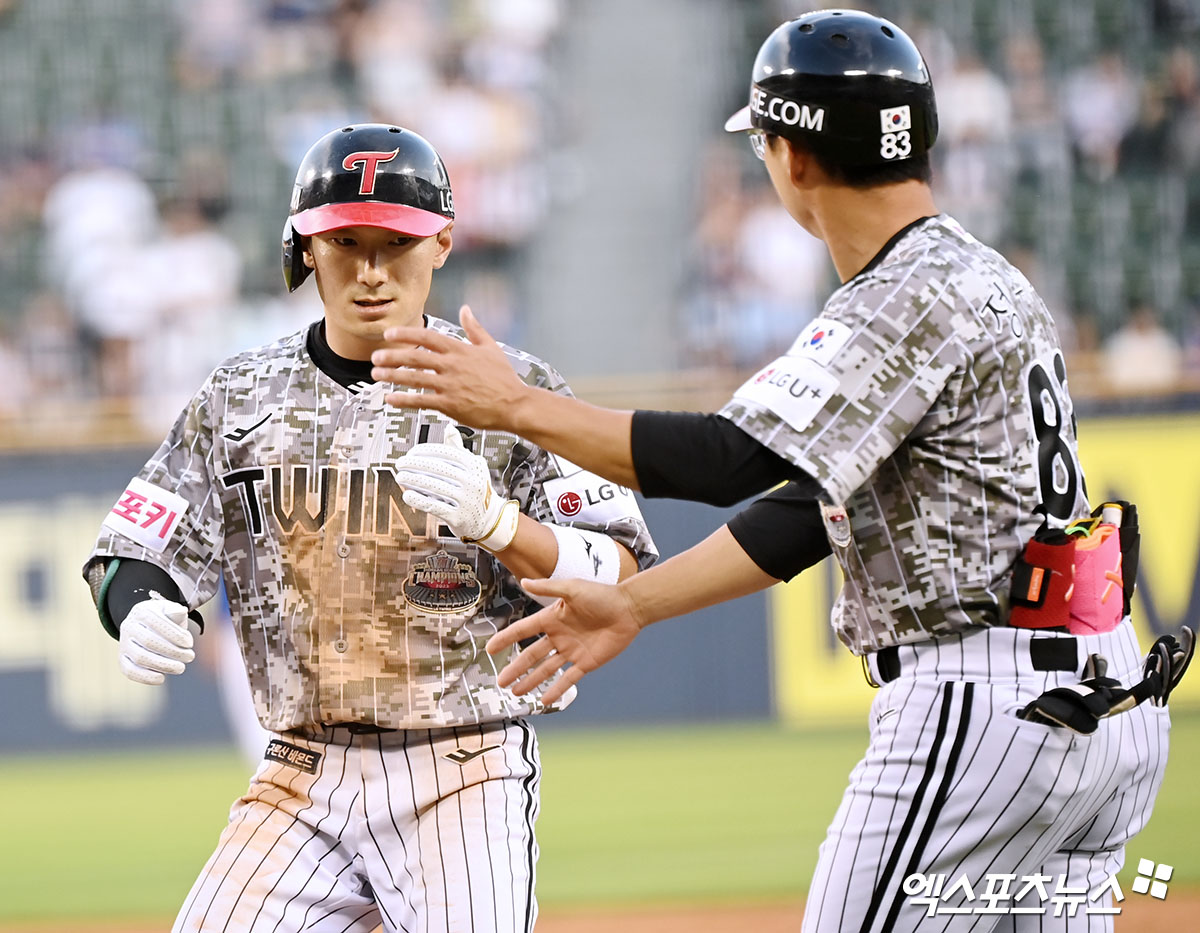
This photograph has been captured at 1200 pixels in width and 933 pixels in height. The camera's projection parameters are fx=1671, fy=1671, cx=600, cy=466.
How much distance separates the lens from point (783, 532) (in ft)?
11.0

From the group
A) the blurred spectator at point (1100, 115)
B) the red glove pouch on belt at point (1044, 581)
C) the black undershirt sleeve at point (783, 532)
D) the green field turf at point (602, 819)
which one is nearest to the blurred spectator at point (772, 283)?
the blurred spectator at point (1100, 115)

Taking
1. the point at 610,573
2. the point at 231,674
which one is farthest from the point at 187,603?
the point at 231,674

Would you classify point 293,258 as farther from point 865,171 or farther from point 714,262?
point 714,262

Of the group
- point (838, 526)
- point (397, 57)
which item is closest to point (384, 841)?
point (838, 526)

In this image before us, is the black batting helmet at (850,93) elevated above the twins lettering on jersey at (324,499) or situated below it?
above

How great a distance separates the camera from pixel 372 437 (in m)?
3.81

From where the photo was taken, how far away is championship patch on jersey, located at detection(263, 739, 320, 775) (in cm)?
374

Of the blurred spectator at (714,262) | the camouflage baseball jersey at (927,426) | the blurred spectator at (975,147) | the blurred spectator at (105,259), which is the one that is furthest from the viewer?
the blurred spectator at (975,147)

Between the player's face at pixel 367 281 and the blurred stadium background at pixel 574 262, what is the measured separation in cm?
526

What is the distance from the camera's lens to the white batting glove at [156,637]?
354 cm

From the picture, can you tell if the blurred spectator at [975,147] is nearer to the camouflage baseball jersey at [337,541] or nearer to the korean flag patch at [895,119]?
the camouflage baseball jersey at [337,541]

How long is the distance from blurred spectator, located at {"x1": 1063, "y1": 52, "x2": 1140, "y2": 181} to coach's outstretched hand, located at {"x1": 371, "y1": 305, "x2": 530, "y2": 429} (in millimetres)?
11590

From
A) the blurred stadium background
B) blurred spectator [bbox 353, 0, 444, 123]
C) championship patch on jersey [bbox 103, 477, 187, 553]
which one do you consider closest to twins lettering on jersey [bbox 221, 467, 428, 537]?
championship patch on jersey [bbox 103, 477, 187, 553]

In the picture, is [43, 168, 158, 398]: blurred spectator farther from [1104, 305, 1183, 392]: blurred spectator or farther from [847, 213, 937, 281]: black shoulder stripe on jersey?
[847, 213, 937, 281]: black shoulder stripe on jersey
